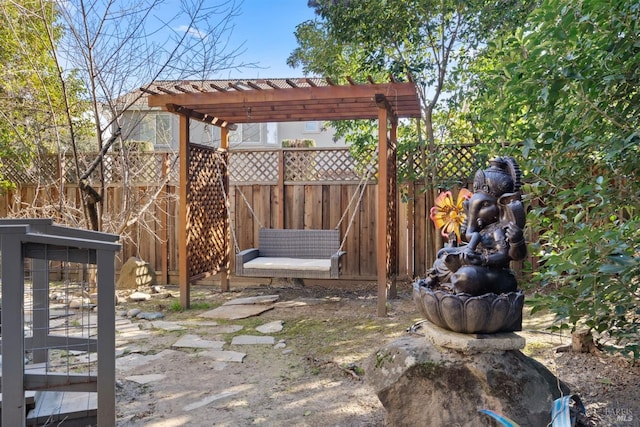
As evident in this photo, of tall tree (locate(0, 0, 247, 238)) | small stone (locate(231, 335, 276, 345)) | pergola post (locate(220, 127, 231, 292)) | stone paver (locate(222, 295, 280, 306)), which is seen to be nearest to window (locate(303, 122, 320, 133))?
pergola post (locate(220, 127, 231, 292))

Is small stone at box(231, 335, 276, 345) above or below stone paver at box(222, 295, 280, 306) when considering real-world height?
below

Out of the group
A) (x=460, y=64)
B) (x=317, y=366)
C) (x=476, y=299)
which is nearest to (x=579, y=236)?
(x=476, y=299)

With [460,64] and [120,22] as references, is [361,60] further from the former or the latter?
[120,22]

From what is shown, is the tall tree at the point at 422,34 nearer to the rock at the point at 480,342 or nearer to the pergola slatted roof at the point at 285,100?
the pergola slatted roof at the point at 285,100

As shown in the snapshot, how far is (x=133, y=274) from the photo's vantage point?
559cm

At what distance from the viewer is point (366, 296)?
5324 mm

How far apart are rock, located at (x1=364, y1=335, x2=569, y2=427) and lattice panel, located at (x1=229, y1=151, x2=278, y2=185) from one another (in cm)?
414

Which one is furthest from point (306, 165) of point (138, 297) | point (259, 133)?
point (259, 133)

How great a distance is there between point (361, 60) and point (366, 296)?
9.17 ft

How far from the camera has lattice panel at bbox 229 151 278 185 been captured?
5902 mm

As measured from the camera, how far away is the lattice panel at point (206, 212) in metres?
4.90

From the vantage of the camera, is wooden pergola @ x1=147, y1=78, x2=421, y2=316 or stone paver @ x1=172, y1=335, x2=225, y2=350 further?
wooden pergola @ x1=147, y1=78, x2=421, y2=316

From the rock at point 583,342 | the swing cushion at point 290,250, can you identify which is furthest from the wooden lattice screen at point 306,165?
the rock at point 583,342

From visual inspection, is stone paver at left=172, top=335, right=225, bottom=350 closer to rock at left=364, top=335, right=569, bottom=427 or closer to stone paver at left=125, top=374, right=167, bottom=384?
stone paver at left=125, top=374, right=167, bottom=384
